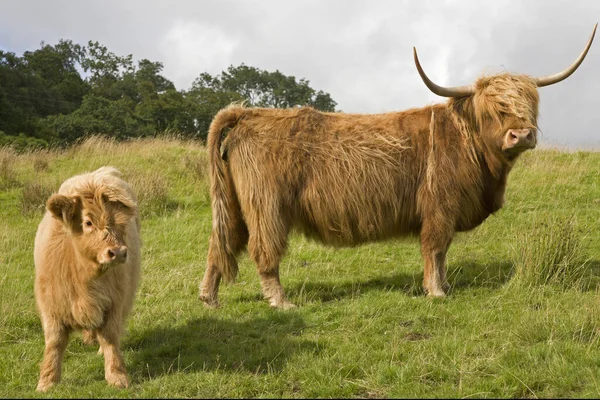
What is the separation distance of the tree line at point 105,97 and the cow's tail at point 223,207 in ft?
42.6

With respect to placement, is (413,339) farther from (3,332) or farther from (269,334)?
(3,332)

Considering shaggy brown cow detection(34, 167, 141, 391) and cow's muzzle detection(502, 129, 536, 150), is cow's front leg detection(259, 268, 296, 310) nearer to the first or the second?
shaggy brown cow detection(34, 167, 141, 391)

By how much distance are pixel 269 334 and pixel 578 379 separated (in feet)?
7.28

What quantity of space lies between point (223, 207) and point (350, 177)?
121cm

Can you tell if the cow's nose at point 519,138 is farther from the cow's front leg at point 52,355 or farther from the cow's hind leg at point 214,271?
the cow's front leg at point 52,355

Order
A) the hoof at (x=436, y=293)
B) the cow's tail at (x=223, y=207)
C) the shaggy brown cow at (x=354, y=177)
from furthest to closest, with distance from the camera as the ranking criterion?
the cow's tail at (x=223, y=207), the shaggy brown cow at (x=354, y=177), the hoof at (x=436, y=293)

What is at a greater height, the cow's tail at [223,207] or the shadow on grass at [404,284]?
the cow's tail at [223,207]

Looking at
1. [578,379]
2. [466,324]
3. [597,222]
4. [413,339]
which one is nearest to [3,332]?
[413,339]

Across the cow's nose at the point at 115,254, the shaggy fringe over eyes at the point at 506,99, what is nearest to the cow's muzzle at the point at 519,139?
the shaggy fringe over eyes at the point at 506,99

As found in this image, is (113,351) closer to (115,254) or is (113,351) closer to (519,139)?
(115,254)

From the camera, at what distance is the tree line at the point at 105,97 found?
25703 mm

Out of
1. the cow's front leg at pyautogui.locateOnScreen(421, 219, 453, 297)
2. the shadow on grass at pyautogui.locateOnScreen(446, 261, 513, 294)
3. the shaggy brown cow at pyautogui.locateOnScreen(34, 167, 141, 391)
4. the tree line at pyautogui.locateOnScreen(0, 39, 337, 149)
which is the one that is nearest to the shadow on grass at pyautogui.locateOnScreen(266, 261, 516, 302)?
the shadow on grass at pyautogui.locateOnScreen(446, 261, 513, 294)

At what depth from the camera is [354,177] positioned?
566cm

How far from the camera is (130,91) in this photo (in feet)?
134
